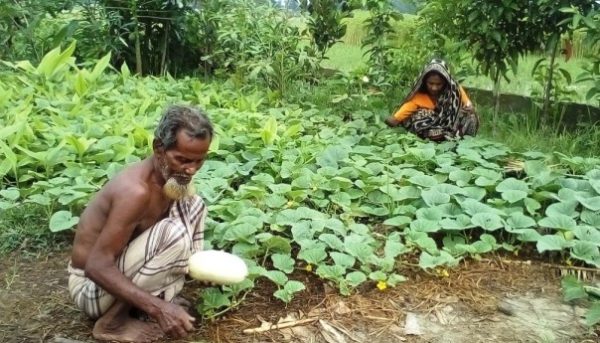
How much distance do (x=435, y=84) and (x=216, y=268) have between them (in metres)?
2.84

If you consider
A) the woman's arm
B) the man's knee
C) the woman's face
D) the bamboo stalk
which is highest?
the woman's face

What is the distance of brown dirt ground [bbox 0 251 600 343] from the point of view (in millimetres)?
2902

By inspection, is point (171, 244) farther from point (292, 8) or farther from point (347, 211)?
point (292, 8)

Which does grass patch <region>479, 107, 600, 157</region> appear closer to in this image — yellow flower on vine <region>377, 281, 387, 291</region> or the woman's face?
the woman's face

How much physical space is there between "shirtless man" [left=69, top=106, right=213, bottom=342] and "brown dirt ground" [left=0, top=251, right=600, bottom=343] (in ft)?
0.72

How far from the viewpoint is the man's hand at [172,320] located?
261 cm

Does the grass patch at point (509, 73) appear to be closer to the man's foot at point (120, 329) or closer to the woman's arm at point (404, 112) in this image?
the woman's arm at point (404, 112)

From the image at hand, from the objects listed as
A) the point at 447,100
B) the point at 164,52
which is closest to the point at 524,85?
the point at 447,100

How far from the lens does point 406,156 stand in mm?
4449

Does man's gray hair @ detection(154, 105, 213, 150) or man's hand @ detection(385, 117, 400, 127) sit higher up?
man's gray hair @ detection(154, 105, 213, 150)

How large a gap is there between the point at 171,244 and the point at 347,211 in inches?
50.5

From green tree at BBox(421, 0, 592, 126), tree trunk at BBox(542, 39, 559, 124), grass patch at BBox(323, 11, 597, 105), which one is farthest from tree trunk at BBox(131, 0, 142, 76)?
tree trunk at BBox(542, 39, 559, 124)

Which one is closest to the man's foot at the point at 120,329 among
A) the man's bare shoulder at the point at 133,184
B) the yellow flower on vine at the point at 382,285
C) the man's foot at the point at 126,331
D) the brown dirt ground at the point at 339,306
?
the man's foot at the point at 126,331

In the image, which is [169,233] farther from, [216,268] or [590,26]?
[590,26]
